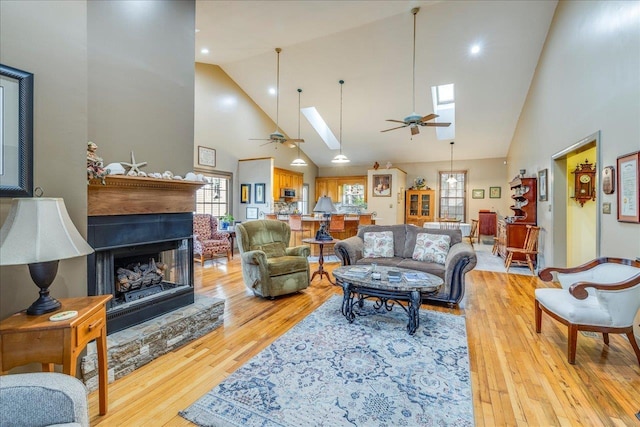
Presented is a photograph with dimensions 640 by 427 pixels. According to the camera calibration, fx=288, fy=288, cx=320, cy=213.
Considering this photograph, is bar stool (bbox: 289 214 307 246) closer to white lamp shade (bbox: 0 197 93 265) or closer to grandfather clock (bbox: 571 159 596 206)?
grandfather clock (bbox: 571 159 596 206)

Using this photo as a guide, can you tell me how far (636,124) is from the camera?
2.59 m

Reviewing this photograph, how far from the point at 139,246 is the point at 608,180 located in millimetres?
4756

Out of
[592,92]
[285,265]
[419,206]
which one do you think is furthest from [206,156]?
[419,206]

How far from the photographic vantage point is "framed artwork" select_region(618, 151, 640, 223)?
258cm

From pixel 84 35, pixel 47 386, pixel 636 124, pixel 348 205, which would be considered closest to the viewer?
pixel 47 386

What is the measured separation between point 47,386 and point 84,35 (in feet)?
6.92

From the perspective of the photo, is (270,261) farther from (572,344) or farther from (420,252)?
(572,344)

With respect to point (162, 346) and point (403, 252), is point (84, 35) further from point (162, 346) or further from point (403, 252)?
point (403, 252)

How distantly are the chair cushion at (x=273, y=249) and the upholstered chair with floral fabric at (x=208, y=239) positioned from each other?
219cm

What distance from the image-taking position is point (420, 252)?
13.3ft

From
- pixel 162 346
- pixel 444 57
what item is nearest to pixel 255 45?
pixel 444 57

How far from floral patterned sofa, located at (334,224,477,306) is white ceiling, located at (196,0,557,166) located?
11.4 ft

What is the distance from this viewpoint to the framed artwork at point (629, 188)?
258 cm

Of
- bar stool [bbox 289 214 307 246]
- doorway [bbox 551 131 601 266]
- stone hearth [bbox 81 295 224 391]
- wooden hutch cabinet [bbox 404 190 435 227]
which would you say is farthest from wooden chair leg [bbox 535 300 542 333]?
wooden hutch cabinet [bbox 404 190 435 227]
